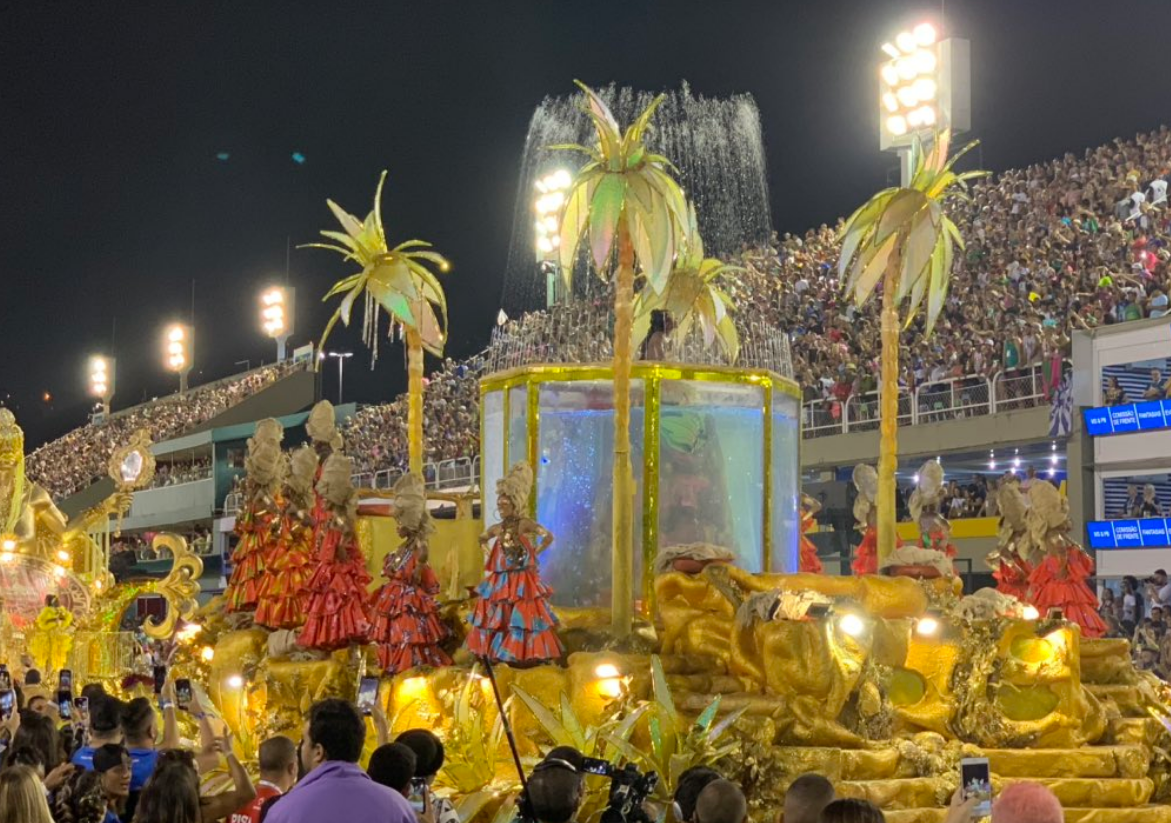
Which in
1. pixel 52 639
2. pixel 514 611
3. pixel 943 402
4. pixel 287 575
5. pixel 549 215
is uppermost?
pixel 549 215

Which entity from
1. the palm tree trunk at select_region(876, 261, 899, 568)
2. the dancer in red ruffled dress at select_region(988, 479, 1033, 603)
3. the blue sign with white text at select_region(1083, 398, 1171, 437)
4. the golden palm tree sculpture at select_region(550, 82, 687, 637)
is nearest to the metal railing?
the blue sign with white text at select_region(1083, 398, 1171, 437)

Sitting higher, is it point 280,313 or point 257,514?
point 280,313

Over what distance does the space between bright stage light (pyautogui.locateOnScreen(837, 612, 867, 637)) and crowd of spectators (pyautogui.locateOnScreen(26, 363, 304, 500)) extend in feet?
133

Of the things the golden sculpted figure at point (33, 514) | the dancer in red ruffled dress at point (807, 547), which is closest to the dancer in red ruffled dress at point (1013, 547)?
the dancer in red ruffled dress at point (807, 547)

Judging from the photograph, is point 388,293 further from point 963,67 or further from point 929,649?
point 963,67

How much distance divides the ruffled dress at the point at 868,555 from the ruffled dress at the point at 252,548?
19.9 feet

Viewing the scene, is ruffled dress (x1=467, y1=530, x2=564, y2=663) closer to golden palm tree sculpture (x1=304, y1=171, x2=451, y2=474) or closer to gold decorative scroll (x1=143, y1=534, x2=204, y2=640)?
golden palm tree sculpture (x1=304, y1=171, x2=451, y2=474)

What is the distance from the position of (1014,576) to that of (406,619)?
6.23m

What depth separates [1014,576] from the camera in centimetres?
1638

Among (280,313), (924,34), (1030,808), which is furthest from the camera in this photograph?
(280,313)

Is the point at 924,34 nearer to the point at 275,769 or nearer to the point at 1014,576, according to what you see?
the point at 1014,576

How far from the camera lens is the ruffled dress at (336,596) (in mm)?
14625

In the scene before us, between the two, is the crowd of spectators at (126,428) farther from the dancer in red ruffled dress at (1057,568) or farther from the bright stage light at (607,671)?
the bright stage light at (607,671)

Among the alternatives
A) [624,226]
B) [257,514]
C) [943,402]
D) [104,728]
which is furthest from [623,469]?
[943,402]
